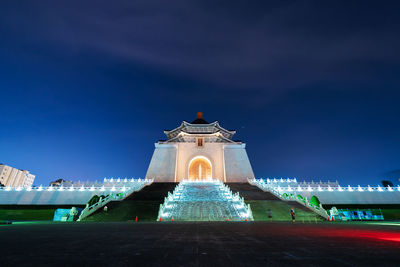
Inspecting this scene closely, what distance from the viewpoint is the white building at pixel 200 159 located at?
114 feet

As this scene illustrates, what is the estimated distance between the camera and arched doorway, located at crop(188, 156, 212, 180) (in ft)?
118

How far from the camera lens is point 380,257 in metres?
2.71

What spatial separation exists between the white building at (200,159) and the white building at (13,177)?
73522 mm

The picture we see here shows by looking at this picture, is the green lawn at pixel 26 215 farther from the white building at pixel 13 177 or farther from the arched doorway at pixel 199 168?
the white building at pixel 13 177

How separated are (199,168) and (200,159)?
6.04 ft

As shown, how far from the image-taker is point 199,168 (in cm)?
3681

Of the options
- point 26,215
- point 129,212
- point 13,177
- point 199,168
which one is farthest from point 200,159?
point 13,177

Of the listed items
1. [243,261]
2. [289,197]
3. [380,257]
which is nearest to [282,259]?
[243,261]

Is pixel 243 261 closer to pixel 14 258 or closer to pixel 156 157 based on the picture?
pixel 14 258

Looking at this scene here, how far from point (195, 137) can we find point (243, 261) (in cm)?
3544

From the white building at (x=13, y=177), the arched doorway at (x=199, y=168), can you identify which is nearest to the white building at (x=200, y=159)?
the arched doorway at (x=199, y=168)

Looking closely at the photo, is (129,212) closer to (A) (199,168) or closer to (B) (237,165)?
(A) (199,168)

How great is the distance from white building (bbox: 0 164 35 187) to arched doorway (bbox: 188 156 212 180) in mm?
77509

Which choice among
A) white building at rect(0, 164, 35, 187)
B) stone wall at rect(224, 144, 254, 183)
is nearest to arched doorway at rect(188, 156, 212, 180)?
stone wall at rect(224, 144, 254, 183)
